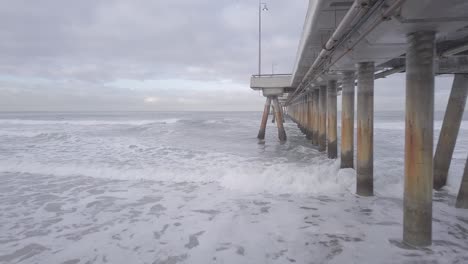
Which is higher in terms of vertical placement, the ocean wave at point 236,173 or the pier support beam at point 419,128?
the pier support beam at point 419,128

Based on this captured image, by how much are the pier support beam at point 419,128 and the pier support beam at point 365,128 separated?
2.32 metres

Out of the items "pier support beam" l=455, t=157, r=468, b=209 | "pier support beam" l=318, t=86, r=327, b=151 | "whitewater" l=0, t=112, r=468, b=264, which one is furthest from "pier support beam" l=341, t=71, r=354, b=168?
"pier support beam" l=318, t=86, r=327, b=151

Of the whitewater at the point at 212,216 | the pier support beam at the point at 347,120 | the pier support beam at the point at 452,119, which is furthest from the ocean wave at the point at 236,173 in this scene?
the pier support beam at the point at 452,119

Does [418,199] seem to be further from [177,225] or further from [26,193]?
[26,193]

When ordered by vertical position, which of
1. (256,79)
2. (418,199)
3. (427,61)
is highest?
(256,79)

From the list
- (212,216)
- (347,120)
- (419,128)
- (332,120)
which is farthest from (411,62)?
(332,120)

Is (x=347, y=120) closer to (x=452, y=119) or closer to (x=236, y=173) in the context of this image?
(x=452, y=119)

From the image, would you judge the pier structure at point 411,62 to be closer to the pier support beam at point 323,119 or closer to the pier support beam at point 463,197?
the pier support beam at point 463,197

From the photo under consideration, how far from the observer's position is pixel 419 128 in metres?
3.35

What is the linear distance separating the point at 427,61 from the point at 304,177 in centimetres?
478

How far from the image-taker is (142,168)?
9.25 meters

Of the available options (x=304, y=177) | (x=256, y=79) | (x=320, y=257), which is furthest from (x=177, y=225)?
(x=256, y=79)

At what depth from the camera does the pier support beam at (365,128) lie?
19.0 ft

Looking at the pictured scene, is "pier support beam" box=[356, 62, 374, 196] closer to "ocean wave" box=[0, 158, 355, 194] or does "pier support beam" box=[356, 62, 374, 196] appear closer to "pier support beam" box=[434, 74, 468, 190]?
"ocean wave" box=[0, 158, 355, 194]
